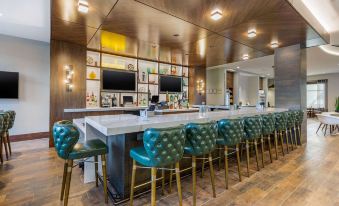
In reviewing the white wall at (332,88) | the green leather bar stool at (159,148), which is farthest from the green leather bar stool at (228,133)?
the white wall at (332,88)

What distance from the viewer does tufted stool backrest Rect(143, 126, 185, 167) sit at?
174 centimetres

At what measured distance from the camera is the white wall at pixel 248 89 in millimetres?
13633

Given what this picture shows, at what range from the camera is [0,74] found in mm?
4895

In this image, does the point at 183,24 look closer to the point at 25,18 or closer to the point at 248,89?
the point at 25,18

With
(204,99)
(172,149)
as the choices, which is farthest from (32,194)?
(204,99)

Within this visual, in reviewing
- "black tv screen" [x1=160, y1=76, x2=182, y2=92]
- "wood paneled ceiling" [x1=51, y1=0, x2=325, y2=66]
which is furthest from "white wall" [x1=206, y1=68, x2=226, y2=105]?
"wood paneled ceiling" [x1=51, y1=0, x2=325, y2=66]

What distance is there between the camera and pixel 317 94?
43.0 ft

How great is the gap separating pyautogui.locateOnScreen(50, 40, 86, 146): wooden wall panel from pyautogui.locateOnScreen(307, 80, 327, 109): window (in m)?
15.2

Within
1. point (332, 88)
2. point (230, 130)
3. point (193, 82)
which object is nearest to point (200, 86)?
point (193, 82)

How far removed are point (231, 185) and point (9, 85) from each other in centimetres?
606

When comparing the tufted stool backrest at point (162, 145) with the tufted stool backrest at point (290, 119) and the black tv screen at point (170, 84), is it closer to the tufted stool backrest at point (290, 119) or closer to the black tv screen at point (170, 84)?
the tufted stool backrest at point (290, 119)

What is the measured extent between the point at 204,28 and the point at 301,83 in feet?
10.2

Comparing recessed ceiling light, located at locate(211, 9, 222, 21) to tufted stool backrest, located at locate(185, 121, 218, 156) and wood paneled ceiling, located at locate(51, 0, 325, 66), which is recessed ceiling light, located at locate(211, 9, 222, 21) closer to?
wood paneled ceiling, located at locate(51, 0, 325, 66)

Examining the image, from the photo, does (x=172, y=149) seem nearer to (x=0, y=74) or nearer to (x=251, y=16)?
(x=251, y=16)
